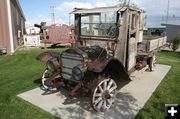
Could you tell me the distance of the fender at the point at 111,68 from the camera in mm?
4559

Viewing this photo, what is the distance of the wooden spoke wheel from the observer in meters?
4.69

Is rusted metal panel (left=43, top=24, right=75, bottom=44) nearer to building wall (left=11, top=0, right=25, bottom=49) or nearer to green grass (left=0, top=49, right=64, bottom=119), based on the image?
building wall (left=11, top=0, right=25, bottom=49)

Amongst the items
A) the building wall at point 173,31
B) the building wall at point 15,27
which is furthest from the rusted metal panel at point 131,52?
the building wall at point 173,31

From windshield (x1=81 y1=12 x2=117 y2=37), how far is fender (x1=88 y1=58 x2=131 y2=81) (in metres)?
0.91

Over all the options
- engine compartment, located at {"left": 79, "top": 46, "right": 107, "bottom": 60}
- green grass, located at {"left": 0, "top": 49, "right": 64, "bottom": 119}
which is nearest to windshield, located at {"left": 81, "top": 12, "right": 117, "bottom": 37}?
engine compartment, located at {"left": 79, "top": 46, "right": 107, "bottom": 60}

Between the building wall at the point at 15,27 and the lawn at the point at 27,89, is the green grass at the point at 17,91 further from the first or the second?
the building wall at the point at 15,27

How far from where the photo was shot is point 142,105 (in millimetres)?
5227

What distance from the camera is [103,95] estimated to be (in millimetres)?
4906

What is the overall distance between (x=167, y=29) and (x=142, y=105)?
31.9 metres

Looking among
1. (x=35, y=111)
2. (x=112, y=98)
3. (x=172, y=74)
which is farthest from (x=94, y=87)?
(x=172, y=74)

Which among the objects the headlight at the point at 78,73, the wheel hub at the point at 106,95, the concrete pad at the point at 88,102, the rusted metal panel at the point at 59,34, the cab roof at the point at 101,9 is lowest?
the concrete pad at the point at 88,102

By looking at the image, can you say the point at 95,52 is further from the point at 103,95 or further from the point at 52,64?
the point at 52,64

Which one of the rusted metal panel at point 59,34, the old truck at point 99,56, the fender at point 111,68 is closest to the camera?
the fender at point 111,68

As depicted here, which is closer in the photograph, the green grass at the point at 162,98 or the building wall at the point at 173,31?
the green grass at the point at 162,98
